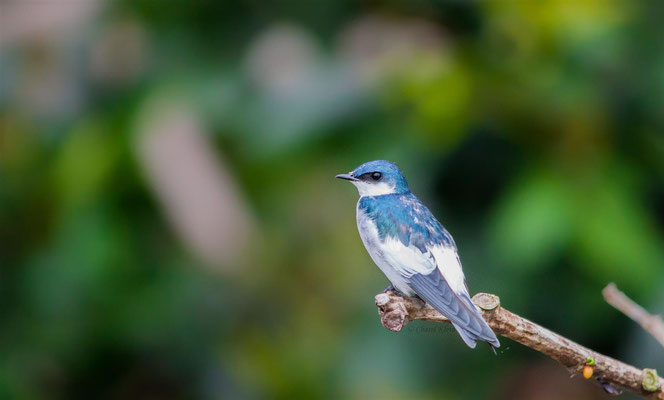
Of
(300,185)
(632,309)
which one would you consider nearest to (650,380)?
Answer: (632,309)

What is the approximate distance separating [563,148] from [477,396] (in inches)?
39.5

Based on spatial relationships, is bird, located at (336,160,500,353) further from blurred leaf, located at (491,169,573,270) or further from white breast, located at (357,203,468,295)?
blurred leaf, located at (491,169,573,270)

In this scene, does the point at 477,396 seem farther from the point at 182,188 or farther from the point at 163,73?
the point at 163,73

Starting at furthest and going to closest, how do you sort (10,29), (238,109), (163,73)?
(10,29) → (163,73) → (238,109)

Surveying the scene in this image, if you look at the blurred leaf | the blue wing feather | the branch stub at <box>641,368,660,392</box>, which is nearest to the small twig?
the branch stub at <box>641,368,660,392</box>

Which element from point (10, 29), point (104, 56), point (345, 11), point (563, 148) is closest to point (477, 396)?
point (563, 148)

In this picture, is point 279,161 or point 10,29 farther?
point 10,29

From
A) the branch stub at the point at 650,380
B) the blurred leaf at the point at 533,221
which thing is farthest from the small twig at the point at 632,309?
the blurred leaf at the point at 533,221

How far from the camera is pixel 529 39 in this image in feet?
9.61

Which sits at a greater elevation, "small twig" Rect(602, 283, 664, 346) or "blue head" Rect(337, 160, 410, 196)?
"blue head" Rect(337, 160, 410, 196)

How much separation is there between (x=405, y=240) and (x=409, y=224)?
0.03 metres

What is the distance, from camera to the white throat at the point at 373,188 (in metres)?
1.17

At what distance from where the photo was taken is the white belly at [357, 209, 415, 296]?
115 cm

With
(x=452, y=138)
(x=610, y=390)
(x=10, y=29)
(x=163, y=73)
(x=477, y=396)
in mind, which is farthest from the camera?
(x=10, y=29)
